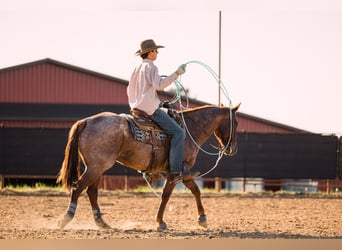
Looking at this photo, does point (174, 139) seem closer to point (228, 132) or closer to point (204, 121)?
point (204, 121)

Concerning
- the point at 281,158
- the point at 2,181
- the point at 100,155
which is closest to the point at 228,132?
the point at 100,155

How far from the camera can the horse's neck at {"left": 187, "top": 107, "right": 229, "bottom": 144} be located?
9547 millimetres

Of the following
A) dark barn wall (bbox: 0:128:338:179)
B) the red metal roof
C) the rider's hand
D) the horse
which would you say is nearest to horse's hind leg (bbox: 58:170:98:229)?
the horse

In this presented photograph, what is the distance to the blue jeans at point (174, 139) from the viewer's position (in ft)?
28.9

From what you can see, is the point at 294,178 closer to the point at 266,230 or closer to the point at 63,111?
the point at 63,111

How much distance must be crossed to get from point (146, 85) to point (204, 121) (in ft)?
4.88

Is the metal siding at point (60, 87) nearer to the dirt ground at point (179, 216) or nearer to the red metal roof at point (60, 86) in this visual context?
the red metal roof at point (60, 86)

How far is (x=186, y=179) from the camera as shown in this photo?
9102mm

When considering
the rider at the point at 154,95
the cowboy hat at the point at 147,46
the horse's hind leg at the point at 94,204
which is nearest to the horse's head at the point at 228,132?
the rider at the point at 154,95

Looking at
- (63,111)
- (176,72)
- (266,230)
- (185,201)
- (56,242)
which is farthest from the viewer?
(63,111)

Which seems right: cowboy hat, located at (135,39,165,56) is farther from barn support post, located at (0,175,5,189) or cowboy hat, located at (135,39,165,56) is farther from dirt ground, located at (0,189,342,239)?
barn support post, located at (0,175,5,189)

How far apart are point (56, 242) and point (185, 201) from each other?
30.1 ft

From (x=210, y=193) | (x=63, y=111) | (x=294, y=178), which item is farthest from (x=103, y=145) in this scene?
(x=63, y=111)

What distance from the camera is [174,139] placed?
29.1ft
